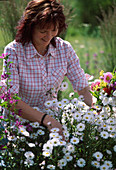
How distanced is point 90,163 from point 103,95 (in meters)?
0.38

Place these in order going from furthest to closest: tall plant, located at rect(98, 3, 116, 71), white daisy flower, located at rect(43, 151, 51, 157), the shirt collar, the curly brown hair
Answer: tall plant, located at rect(98, 3, 116, 71), the shirt collar, the curly brown hair, white daisy flower, located at rect(43, 151, 51, 157)

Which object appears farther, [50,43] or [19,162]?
[50,43]

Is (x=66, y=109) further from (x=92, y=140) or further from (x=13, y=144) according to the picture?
(x=13, y=144)

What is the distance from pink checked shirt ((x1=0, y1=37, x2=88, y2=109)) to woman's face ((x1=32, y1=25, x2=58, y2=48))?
6cm

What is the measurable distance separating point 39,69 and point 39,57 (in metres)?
0.09

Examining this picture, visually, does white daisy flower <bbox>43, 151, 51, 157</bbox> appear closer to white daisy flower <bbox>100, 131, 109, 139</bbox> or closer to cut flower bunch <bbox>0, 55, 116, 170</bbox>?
cut flower bunch <bbox>0, 55, 116, 170</bbox>

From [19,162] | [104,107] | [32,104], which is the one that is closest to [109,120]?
[104,107]

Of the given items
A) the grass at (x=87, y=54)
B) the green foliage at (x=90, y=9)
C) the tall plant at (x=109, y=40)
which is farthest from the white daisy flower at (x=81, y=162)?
the green foliage at (x=90, y=9)

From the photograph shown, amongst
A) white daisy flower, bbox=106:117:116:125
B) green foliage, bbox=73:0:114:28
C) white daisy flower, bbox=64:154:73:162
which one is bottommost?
white daisy flower, bbox=64:154:73:162

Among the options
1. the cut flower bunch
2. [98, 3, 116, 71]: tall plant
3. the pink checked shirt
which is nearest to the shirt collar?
the pink checked shirt

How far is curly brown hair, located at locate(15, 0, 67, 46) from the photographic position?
→ 1.82 meters

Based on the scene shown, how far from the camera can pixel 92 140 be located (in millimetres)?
1494

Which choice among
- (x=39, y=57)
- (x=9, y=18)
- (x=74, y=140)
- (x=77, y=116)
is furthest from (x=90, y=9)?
(x=74, y=140)

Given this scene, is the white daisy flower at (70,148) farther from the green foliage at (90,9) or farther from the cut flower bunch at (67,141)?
the green foliage at (90,9)
